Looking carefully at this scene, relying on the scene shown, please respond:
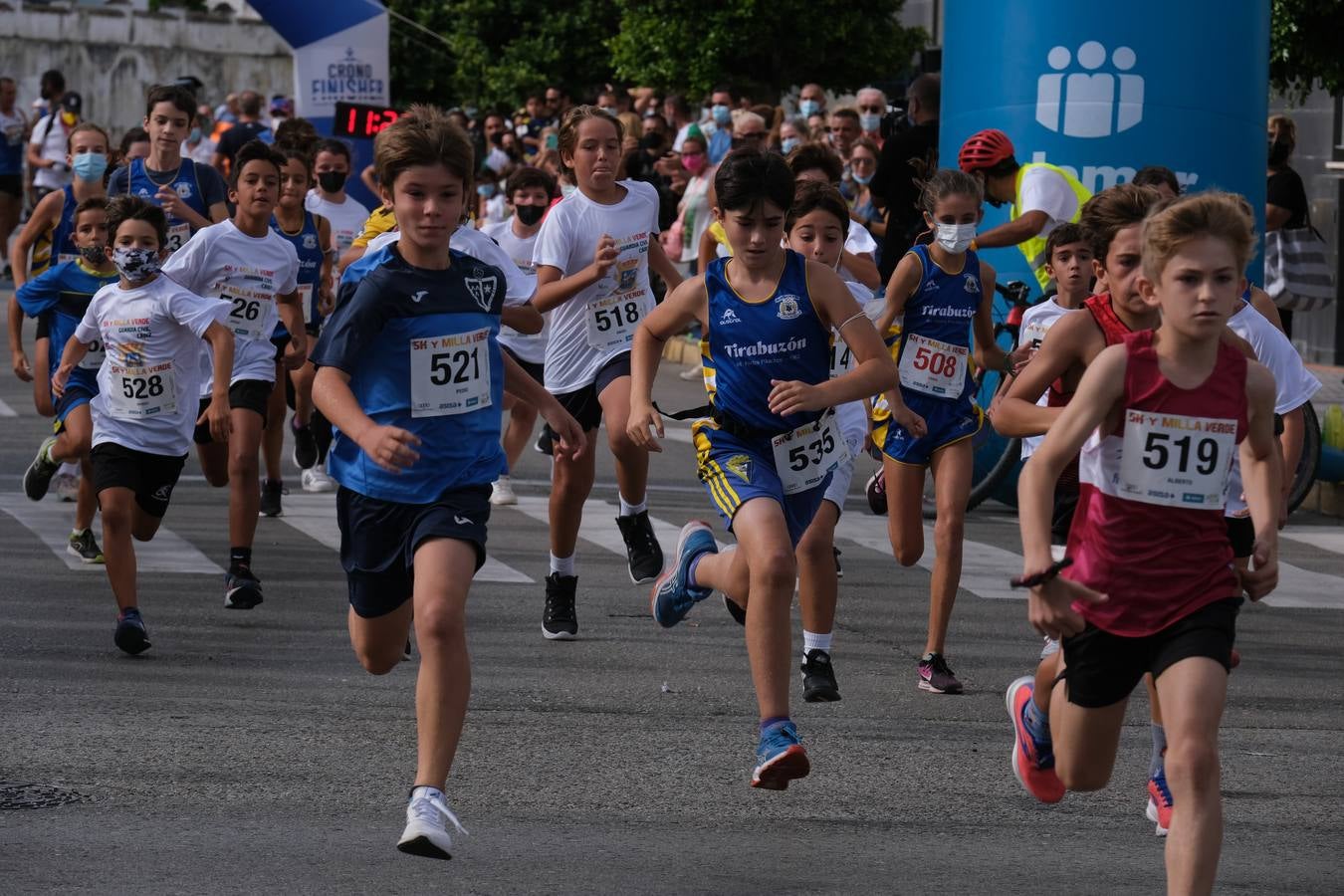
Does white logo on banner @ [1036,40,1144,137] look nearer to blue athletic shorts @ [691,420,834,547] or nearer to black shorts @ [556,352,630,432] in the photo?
black shorts @ [556,352,630,432]

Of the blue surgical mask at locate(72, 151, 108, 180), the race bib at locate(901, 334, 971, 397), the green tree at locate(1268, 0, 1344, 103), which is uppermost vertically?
the green tree at locate(1268, 0, 1344, 103)

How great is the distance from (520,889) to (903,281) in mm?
4003

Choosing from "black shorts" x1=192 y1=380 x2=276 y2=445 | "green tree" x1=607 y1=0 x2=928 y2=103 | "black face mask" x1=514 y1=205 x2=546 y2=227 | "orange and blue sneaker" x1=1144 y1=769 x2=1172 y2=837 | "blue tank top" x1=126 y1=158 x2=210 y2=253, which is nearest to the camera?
Answer: "orange and blue sneaker" x1=1144 y1=769 x2=1172 y2=837

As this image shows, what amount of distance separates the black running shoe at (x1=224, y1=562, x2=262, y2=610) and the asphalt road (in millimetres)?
73

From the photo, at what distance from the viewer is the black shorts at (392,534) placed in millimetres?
5734

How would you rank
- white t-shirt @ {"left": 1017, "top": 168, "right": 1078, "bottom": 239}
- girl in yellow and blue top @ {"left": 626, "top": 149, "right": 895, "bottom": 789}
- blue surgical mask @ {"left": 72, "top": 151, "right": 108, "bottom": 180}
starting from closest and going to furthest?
1. girl in yellow and blue top @ {"left": 626, "top": 149, "right": 895, "bottom": 789}
2. white t-shirt @ {"left": 1017, "top": 168, "right": 1078, "bottom": 239}
3. blue surgical mask @ {"left": 72, "top": 151, "right": 108, "bottom": 180}

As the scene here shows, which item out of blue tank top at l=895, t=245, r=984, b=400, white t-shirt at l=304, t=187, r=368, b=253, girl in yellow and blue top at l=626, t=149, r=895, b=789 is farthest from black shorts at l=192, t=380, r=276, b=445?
white t-shirt at l=304, t=187, r=368, b=253

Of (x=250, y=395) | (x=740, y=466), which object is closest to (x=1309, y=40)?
(x=250, y=395)

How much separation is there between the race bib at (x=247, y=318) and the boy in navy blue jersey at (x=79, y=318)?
2.00 ft

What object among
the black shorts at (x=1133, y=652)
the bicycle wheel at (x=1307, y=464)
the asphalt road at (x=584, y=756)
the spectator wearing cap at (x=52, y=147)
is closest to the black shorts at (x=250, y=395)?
the asphalt road at (x=584, y=756)

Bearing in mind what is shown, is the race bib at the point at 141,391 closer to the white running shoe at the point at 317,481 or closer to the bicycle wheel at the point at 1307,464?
the white running shoe at the point at 317,481

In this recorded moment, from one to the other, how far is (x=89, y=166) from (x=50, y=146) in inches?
592

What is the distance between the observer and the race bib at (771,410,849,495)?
22.4 feet

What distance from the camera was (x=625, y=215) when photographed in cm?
934
